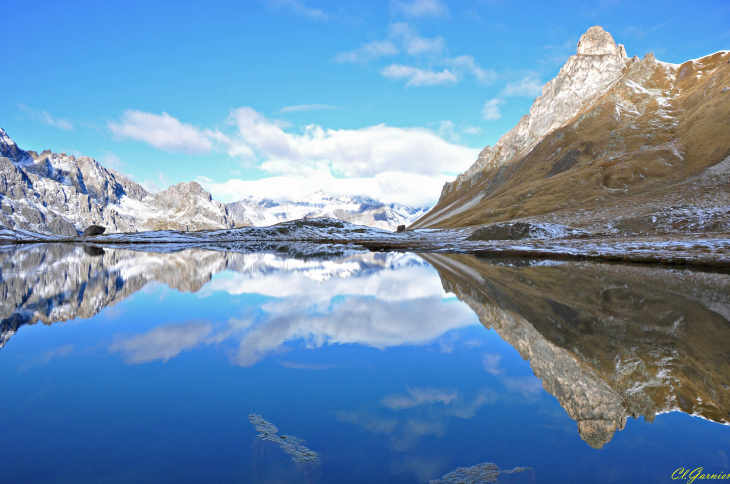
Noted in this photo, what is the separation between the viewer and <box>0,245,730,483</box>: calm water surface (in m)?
7.38

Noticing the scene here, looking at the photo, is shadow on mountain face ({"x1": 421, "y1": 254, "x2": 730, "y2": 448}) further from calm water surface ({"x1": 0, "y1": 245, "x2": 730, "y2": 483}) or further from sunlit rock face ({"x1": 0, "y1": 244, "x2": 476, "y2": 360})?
sunlit rock face ({"x1": 0, "y1": 244, "x2": 476, "y2": 360})

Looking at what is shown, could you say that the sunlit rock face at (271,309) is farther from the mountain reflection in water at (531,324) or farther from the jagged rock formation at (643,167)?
the jagged rock formation at (643,167)


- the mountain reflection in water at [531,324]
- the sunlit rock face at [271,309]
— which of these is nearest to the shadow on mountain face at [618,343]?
the mountain reflection in water at [531,324]

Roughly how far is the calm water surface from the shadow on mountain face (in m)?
0.09

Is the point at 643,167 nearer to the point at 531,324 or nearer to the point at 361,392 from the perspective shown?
the point at 531,324

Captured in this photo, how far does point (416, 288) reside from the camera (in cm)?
3067

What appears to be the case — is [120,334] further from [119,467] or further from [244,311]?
[119,467]

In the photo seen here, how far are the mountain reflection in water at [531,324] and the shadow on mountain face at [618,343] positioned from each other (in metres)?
0.05

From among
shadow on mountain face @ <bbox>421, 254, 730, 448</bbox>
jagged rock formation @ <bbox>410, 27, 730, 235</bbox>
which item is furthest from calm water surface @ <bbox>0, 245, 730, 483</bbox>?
jagged rock formation @ <bbox>410, 27, 730, 235</bbox>

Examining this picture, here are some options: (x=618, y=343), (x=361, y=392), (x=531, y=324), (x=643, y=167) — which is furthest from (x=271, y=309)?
(x=643, y=167)

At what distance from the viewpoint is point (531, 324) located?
57.8 feet

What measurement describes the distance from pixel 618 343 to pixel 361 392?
36.2 feet

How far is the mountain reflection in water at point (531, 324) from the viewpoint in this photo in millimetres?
10711

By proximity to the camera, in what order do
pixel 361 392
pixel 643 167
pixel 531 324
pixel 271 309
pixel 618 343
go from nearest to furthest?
pixel 361 392, pixel 618 343, pixel 531 324, pixel 271 309, pixel 643 167
